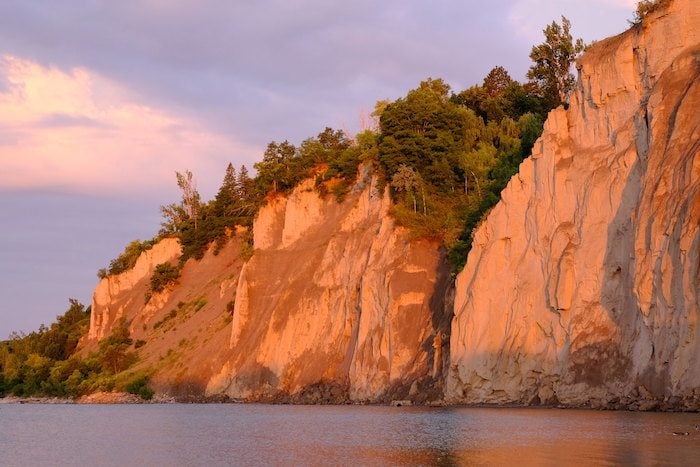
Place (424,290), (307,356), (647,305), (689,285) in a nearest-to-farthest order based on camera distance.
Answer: (689,285)
(647,305)
(424,290)
(307,356)

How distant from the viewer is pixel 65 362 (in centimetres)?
8475

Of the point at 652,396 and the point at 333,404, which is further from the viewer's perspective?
the point at 333,404

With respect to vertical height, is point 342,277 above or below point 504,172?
below

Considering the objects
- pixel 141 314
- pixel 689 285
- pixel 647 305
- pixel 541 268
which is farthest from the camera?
pixel 141 314

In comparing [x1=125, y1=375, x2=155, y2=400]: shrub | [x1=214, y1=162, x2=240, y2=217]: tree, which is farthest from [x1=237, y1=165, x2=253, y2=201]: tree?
[x1=125, y1=375, x2=155, y2=400]: shrub

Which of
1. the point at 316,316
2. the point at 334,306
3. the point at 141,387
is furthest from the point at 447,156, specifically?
the point at 141,387

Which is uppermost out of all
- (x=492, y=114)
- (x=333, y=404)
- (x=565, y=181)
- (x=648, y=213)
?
(x=492, y=114)

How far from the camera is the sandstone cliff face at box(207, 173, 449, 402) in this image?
4784cm

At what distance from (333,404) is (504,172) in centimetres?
1575

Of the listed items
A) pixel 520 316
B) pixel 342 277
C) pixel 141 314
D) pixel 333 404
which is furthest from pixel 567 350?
pixel 141 314

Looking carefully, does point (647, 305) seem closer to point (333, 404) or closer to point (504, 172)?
point (504, 172)

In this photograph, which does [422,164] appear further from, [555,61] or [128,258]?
[128,258]

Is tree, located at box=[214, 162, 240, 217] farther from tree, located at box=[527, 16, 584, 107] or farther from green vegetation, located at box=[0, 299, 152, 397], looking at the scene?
tree, located at box=[527, 16, 584, 107]

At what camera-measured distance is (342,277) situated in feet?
185
